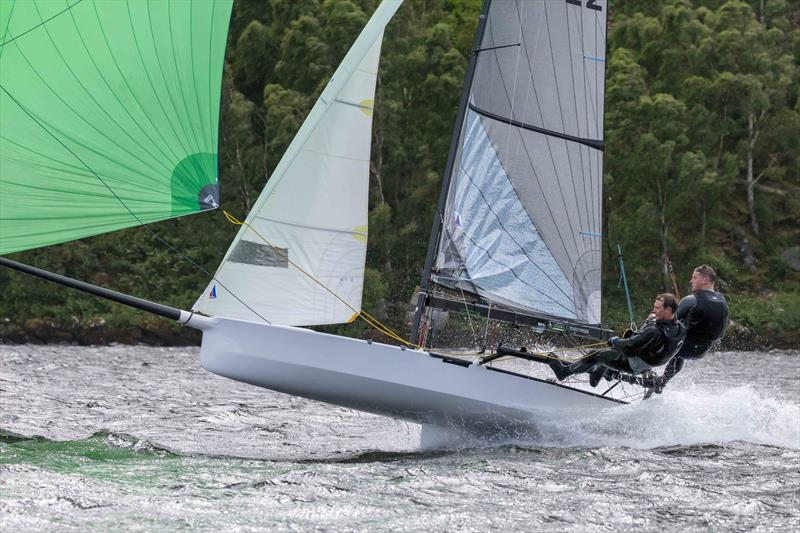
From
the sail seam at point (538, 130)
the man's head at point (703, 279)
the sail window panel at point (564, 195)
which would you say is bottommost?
the man's head at point (703, 279)

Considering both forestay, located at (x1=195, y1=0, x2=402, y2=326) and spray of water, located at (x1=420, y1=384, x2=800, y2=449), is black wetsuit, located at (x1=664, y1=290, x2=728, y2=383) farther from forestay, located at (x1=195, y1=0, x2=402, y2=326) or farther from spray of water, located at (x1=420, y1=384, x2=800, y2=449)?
forestay, located at (x1=195, y1=0, x2=402, y2=326)

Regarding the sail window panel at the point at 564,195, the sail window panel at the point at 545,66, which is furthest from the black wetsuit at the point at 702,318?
the sail window panel at the point at 545,66

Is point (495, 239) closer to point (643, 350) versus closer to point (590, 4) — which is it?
point (643, 350)

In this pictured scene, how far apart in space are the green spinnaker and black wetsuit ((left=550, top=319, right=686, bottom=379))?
13.2ft

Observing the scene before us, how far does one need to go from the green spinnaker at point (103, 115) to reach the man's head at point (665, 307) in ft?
14.3

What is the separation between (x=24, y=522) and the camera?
7.18 meters

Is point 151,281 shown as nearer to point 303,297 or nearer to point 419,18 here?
point 419,18

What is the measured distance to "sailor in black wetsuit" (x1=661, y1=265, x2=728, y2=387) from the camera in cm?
1119

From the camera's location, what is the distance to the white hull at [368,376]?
32.5 feet

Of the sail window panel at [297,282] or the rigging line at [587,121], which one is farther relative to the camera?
the rigging line at [587,121]

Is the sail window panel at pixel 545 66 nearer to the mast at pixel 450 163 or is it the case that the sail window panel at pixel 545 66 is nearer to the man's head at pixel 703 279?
the mast at pixel 450 163

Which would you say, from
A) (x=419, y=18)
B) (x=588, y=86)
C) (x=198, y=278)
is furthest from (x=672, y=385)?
(x=419, y=18)

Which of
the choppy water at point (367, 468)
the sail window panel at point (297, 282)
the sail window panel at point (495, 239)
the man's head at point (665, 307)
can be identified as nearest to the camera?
the choppy water at point (367, 468)

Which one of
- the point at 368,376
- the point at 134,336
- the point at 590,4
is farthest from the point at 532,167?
the point at 134,336
